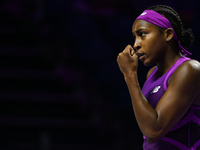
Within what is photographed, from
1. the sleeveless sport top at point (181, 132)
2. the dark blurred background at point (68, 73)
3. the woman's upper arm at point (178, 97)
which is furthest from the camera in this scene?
the dark blurred background at point (68, 73)

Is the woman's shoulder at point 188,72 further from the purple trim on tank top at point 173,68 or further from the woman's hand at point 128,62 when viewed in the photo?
the woman's hand at point 128,62

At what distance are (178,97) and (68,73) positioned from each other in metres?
4.01

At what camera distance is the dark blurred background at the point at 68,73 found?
16.0 ft

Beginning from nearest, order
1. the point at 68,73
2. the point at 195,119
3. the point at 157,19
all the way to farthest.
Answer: the point at 195,119 → the point at 157,19 → the point at 68,73

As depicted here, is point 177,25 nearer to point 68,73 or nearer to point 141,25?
point 141,25

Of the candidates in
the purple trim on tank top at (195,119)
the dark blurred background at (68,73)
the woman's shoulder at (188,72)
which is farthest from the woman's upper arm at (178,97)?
the dark blurred background at (68,73)

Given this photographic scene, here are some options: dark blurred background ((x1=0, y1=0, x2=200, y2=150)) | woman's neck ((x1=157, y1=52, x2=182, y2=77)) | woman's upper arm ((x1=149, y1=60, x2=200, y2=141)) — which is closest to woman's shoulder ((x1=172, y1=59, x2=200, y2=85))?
woman's upper arm ((x1=149, y1=60, x2=200, y2=141))

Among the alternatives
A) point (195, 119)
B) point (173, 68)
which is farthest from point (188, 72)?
point (195, 119)

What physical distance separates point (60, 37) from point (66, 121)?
1611 mm

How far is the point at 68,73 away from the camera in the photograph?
563 cm

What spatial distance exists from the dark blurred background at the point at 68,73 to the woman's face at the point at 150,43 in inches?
110

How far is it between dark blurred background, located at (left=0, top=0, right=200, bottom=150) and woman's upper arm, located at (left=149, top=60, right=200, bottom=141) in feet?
9.45

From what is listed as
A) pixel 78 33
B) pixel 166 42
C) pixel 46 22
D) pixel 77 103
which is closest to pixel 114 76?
pixel 77 103

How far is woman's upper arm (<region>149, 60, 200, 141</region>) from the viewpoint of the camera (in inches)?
66.9
